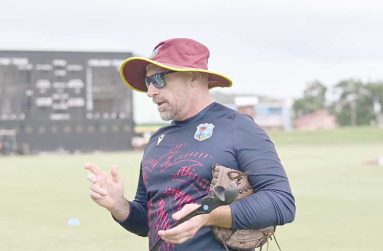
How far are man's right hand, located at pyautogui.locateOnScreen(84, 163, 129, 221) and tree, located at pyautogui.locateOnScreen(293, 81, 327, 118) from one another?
10685 cm

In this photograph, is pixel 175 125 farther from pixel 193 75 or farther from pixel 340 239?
pixel 340 239

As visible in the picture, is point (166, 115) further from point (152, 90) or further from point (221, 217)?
point (221, 217)

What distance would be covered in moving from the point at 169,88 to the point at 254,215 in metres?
0.69

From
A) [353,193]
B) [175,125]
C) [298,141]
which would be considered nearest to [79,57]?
[298,141]

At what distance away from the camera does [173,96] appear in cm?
325

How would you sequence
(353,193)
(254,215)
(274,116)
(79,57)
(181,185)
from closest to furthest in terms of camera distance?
(254,215), (181,185), (353,193), (79,57), (274,116)

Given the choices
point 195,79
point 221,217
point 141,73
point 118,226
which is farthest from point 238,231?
point 118,226

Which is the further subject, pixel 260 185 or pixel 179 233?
pixel 260 185

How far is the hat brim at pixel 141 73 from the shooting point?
10.5 ft

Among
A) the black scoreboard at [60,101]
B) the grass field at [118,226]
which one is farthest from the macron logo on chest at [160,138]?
the black scoreboard at [60,101]

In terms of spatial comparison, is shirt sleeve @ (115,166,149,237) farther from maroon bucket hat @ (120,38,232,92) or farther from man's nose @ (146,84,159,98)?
maroon bucket hat @ (120,38,232,92)

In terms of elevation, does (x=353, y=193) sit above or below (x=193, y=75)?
below

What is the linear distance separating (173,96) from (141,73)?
0.40 metres

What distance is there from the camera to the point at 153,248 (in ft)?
10.7
